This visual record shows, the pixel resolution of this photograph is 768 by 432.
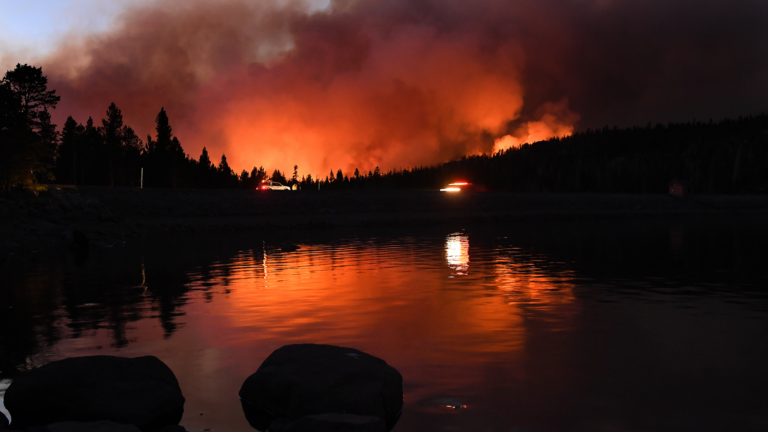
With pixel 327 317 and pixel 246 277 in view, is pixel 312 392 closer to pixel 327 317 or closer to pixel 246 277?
pixel 327 317

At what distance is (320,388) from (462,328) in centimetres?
670

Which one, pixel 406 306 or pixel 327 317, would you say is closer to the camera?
pixel 327 317

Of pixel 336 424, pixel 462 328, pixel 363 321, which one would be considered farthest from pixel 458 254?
pixel 336 424

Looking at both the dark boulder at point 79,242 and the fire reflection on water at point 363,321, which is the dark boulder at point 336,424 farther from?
the dark boulder at point 79,242

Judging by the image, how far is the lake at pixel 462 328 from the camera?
988cm

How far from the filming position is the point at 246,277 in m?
27.2

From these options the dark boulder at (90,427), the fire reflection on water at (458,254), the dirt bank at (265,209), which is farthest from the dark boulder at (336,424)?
the dirt bank at (265,209)

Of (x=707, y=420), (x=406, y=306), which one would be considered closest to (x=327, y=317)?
(x=406, y=306)

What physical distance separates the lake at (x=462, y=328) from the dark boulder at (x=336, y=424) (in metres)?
0.90

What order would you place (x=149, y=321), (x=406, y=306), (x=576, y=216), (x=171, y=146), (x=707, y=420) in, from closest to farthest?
(x=707, y=420) < (x=149, y=321) < (x=406, y=306) < (x=576, y=216) < (x=171, y=146)

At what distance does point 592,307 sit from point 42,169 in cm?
6291

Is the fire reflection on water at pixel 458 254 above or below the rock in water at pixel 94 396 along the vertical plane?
below

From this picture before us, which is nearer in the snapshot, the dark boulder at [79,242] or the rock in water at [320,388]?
the rock in water at [320,388]

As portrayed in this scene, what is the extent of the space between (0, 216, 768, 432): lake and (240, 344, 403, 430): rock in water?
14.5 inches
